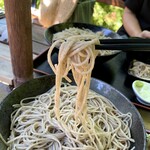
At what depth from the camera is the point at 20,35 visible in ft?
2.98

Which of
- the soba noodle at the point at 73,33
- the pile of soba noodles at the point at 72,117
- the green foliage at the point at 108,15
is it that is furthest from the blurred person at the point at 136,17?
the pile of soba noodles at the point at 72,117

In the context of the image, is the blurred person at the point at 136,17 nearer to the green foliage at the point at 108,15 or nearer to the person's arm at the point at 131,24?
the person's arm at the point at 131,24

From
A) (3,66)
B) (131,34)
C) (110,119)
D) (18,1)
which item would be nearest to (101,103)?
(110,119)

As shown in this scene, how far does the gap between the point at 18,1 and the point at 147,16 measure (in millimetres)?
1212

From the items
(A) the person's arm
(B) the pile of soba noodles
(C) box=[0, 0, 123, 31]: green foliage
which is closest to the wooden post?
(B) the pile of soba noodles

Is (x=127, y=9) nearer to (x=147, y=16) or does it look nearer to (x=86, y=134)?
(x=147, y=16)

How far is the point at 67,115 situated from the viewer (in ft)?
2.79

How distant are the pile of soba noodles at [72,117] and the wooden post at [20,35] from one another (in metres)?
0.13

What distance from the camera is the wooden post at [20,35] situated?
855mm

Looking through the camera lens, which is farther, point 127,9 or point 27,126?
point 127,9

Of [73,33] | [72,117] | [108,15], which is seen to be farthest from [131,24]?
[72,117]

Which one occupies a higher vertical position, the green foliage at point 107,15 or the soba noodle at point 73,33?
the soba noodle at point 73,33

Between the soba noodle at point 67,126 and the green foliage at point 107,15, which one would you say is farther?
the green foliage at point 107,15

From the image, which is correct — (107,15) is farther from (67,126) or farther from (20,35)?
(67,126)
